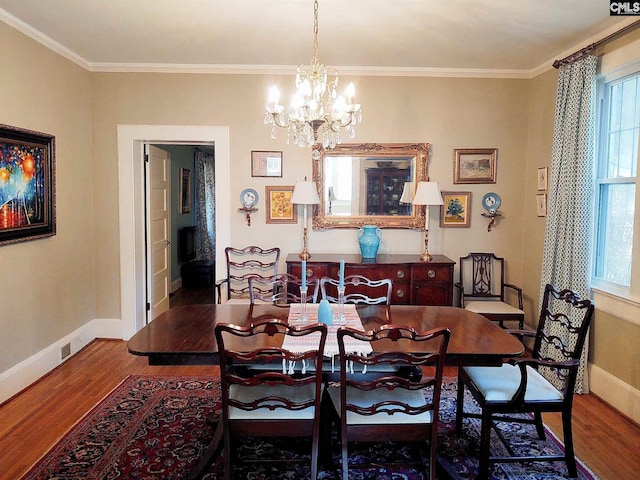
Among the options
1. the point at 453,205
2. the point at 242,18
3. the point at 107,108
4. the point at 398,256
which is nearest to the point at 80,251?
the point at 107,108

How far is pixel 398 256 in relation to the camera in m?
4.43

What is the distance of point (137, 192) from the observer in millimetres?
4574

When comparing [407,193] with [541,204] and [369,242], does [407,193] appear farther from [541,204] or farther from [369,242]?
[541,204]

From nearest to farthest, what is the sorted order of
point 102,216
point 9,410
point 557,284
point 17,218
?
point 9,410 → point 17,218 → point 557,284 → point 102,216

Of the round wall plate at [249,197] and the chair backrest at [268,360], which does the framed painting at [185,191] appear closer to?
the round wall plate at [249,197]

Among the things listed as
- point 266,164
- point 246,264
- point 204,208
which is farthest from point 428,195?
point 204,208

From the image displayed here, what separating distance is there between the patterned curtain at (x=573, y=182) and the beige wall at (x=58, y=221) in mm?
4103

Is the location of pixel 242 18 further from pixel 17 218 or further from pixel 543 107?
pixel 543 107

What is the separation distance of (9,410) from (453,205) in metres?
4.00

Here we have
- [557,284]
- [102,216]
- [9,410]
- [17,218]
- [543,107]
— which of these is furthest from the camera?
[102,216]

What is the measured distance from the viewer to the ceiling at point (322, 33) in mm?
2973

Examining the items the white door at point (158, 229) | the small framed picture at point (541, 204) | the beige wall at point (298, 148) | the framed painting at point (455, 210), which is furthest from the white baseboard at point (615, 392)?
the white door at point (158, 229)

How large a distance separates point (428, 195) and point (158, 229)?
2978 millimetres

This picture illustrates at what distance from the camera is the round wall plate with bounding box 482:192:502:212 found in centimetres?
448
